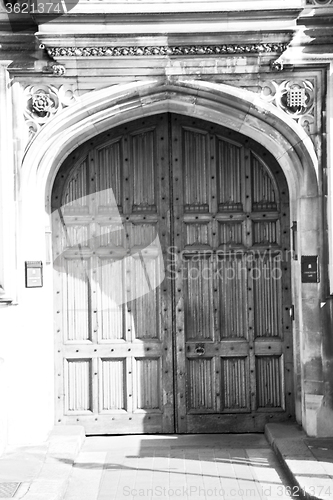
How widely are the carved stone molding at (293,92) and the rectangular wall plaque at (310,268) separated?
46.6 inches

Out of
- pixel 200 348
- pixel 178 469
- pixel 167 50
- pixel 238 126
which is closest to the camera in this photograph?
pixel 178 469

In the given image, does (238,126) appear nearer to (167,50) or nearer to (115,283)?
(167,50)

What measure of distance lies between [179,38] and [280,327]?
306 cm

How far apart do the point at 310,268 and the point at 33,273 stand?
2.66 metres

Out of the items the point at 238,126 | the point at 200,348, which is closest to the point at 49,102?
the point at 238,126

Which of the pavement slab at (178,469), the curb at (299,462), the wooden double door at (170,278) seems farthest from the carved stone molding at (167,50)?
the pavement slab at (178,469)

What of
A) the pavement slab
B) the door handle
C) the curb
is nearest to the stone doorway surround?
the curb

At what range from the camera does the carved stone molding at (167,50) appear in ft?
25.5

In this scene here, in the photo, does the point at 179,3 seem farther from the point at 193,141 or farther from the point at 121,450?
the point at 121,450

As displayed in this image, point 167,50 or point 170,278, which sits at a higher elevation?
point 167,50

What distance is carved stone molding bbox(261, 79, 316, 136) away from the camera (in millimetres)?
7902

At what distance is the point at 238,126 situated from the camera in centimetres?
821

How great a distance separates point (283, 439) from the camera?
776 centimetres

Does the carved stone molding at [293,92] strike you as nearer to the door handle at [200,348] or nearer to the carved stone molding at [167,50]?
the carved stone molding at [167,50]
